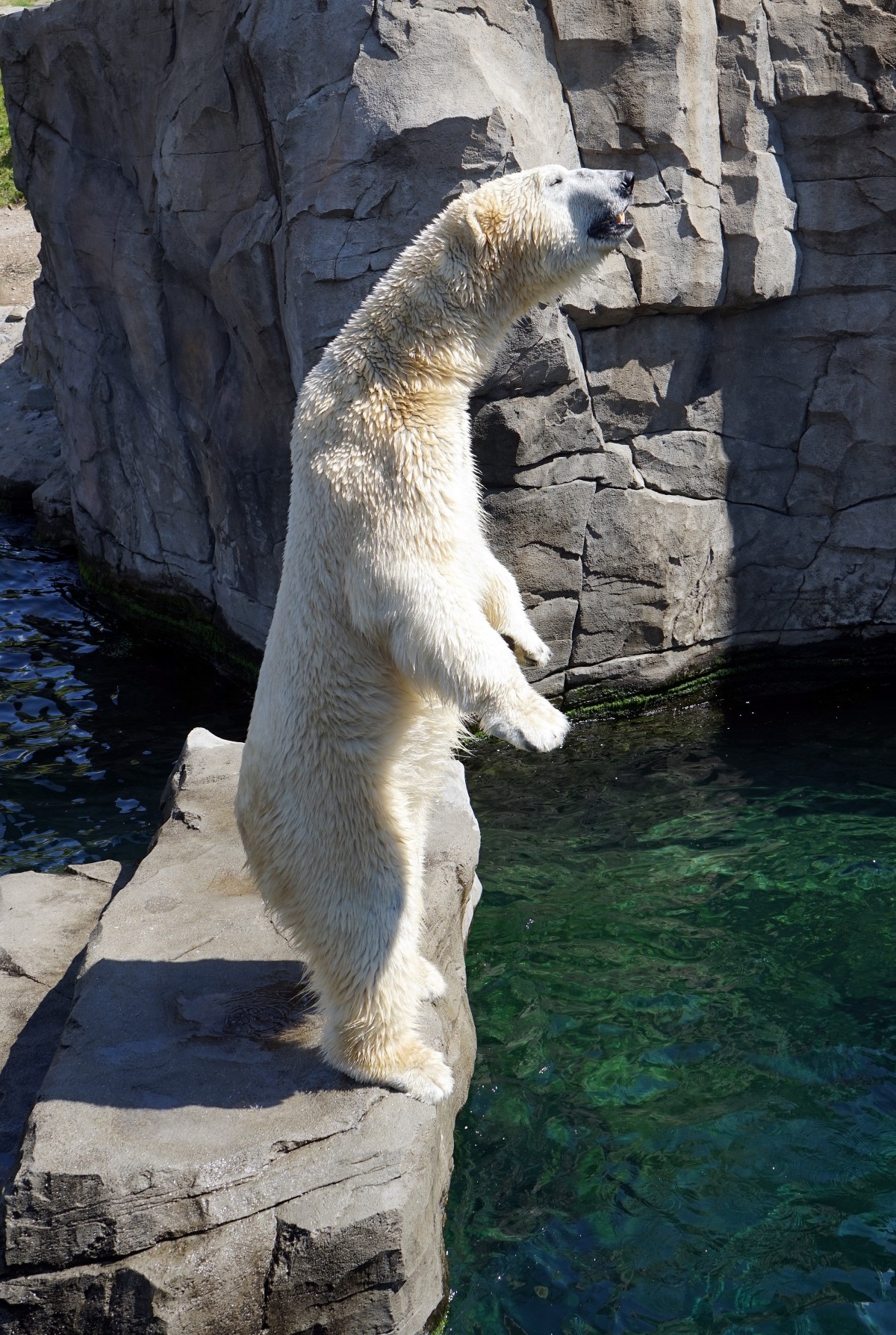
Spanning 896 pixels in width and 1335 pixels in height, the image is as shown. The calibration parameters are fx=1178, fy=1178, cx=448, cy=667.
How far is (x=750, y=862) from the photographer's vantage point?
546 centimetres

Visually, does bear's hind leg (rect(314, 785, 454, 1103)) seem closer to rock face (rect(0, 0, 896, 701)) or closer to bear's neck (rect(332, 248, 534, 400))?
bear's neck (rect(332, 248, 534, 400))

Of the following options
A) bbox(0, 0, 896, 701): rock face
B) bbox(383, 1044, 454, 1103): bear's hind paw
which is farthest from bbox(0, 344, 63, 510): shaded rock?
bbox(383, 1044, 454, 1103): bear's hind paw

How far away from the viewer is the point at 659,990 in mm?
4555

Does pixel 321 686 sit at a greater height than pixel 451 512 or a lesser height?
lesser

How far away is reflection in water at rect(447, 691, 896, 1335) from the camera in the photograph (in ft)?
10.8

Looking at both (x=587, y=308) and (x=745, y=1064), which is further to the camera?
(x=587, y=308)

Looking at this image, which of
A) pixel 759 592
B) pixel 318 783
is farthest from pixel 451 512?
pixel 759 592

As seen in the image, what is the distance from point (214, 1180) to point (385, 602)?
1.47 m

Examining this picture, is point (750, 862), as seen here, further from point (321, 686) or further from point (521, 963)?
point (321, 686)

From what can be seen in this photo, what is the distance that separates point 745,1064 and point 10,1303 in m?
2.46

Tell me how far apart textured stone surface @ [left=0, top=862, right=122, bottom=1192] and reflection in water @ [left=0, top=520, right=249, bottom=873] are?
3.08 feet

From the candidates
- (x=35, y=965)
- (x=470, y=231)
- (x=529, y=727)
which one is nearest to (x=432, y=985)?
(x=529, y=727)

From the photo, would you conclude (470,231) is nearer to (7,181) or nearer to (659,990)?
(659,990)

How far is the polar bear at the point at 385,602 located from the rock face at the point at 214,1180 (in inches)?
8.8
